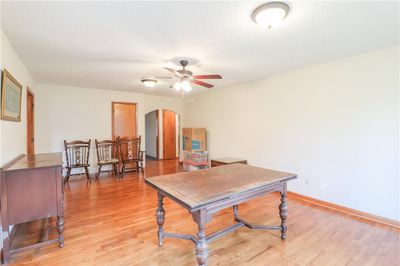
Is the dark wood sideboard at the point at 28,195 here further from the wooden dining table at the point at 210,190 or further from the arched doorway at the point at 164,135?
the arched doorway at the point at 164,135

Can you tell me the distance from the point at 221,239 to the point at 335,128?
8.24 ft

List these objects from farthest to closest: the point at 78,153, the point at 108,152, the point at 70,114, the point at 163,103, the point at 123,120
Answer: the point at 163,103 < the point at 123,120 < the point at 108,152 < the point at 70,114 < the point at 78,153

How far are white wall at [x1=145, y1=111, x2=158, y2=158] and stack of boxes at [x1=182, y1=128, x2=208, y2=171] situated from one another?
196 cm

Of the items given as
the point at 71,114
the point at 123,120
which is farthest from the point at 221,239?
the point at 71,114

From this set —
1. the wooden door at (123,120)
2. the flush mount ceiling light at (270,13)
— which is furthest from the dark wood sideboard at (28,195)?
the wooden door at (123,120)

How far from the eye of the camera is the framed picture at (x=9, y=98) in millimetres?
2148

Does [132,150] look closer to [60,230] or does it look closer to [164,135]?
[164,135]

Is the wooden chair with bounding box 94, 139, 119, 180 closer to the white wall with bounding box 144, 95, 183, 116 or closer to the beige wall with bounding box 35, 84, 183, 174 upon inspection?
the beige wall with bounding box 35, 84, 183, 174

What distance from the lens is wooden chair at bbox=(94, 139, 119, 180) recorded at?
5.12 meters

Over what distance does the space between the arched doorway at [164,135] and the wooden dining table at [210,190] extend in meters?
5.64

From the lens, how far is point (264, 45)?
2596 mm

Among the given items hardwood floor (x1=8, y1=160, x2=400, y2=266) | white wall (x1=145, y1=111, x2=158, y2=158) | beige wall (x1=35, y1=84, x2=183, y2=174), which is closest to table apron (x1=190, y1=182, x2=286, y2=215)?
hardwood floor (x1=8, y1=160, x2=400, y2=266)

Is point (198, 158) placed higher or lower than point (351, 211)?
higher

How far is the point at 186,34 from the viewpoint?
7.47ft
